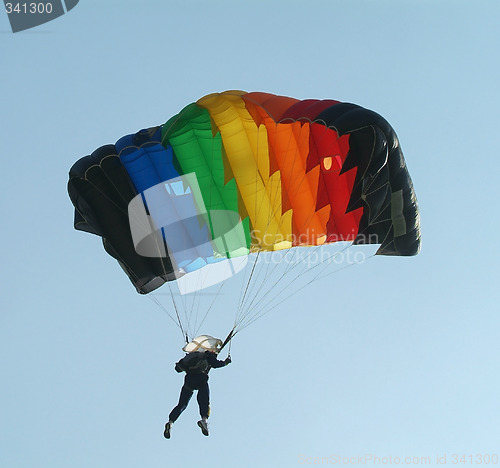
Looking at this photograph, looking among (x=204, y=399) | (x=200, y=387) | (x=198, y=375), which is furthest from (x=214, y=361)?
(x=204, y=399)

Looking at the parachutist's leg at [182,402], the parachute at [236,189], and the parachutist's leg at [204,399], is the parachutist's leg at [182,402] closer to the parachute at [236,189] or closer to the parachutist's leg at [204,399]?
the parachutist's leg at [204,399]

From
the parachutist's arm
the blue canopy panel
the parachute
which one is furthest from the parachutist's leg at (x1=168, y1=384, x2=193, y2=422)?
the blue canopy panel

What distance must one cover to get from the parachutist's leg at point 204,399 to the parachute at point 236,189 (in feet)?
7.41

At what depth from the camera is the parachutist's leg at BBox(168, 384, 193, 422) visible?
44.7 ft

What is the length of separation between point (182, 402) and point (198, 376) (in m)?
0.43

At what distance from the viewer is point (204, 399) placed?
1373 cm

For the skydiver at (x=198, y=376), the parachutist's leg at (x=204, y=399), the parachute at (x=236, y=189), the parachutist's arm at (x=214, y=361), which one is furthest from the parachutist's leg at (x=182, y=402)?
the parachute at (x=236, y=189)

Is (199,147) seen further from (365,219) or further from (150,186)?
(365,219)

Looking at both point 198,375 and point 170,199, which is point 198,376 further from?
point 170,199

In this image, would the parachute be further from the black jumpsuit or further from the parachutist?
the black jumpsuit

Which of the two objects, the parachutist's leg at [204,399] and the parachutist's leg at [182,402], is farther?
the parachutist's leg at [204,399]

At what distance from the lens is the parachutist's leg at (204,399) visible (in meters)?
13.7

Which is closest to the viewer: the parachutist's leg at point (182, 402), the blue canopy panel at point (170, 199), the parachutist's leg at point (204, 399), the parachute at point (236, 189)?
the parachutist's leg at point (182, 402)

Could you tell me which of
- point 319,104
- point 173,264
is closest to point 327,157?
point 319,104
